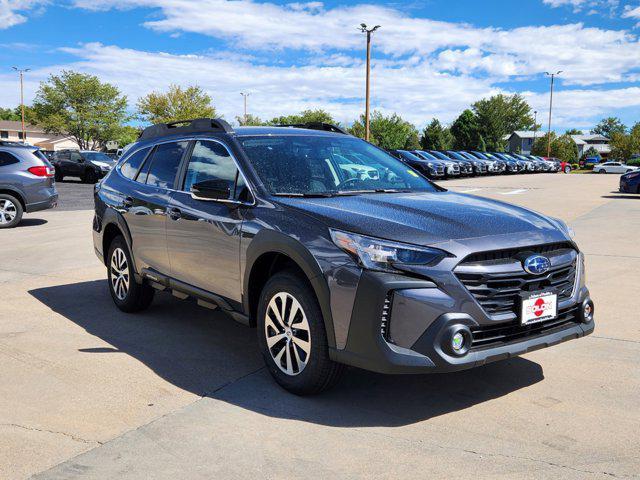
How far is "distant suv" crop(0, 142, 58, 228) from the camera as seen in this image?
13.3 metres

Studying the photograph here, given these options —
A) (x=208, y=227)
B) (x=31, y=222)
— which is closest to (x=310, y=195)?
(x=208, y=227)

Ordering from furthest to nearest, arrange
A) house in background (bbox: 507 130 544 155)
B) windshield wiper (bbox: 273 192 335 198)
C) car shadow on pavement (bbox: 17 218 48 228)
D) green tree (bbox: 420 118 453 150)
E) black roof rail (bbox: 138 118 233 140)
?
house in background (bbox: 507 130 544 155), green tree (bbox: 420 118 453 150), car shadow on pavement (bbox: 17 218 48 228), black roof rail (bbox: 138 118 233 140), windshield wiper (bbox: 273 192 335 198)

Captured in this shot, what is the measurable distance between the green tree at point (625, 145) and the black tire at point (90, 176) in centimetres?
7165

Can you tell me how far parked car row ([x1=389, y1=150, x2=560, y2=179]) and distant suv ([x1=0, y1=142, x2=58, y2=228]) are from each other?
1711cm

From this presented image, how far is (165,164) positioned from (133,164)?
792mm

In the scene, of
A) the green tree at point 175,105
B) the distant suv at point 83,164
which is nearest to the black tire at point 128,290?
the distant suv at point 83,164

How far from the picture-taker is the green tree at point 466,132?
96.1m

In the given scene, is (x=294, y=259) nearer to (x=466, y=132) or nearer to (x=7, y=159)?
(x=7, y=159)

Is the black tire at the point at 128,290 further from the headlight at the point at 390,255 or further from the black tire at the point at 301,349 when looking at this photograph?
the headlight at the point at 390,255

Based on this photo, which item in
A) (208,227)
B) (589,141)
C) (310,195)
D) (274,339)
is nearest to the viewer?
(274,339)

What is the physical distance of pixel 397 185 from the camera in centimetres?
493

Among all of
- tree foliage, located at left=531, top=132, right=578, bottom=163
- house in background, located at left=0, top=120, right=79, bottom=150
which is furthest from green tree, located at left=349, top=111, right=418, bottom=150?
house in background, located at left=0, top=120, right=79, bottom=150

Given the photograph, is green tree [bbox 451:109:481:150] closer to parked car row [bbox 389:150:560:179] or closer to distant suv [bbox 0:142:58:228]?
parked car row [bbox 389:150:560:179]

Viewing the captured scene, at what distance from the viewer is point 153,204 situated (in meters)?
5.51
